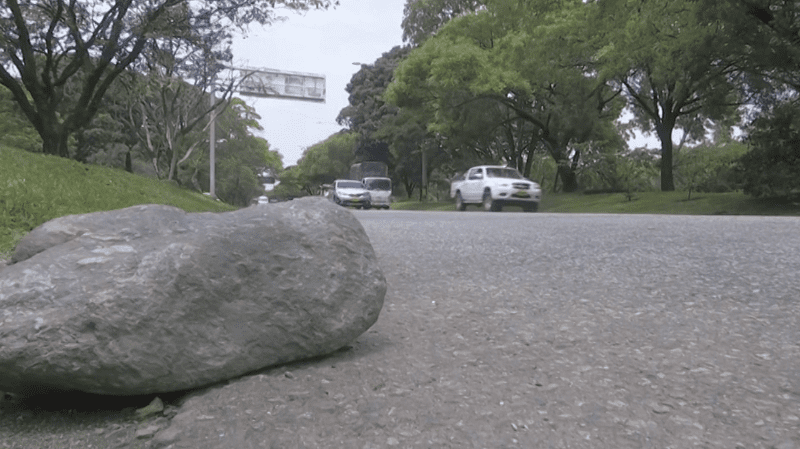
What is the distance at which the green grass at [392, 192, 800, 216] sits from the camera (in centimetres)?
→ 1656

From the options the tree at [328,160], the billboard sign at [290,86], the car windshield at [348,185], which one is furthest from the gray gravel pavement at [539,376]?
the tree at [328,160]

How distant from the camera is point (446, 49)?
77.6 feet

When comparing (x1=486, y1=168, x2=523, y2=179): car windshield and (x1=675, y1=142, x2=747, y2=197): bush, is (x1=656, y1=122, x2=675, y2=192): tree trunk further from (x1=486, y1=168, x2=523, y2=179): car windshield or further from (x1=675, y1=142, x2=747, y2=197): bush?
(x1=486, y1=168, x2=523, y2=179): car windshield

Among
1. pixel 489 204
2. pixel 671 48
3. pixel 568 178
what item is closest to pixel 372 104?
pixel 568 178

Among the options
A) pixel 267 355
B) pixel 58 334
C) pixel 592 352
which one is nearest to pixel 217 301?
pixel 267 355

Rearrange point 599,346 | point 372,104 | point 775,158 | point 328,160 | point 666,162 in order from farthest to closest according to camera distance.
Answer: point 328,160
point 372,104
point 666,162
point 775,158
point 599,346

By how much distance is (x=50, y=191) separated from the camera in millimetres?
6422

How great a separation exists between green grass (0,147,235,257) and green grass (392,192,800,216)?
1435cm

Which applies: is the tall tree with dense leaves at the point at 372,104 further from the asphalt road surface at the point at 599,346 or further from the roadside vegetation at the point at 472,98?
the asphalt road surface at the point at 599,346

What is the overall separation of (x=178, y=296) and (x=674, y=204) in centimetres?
1876

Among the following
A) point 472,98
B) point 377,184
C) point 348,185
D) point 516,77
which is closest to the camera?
point 516,77

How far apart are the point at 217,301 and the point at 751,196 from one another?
1820 centimetres

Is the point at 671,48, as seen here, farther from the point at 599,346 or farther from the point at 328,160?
the point at 328,160

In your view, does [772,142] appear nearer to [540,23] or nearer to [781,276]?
[540,23]
